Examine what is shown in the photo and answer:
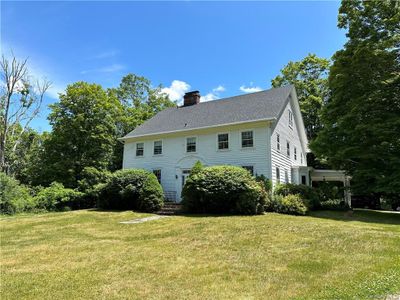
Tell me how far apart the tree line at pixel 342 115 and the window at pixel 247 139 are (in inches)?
171

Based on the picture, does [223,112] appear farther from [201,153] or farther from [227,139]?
[201,153]

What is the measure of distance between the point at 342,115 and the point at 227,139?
7.18 m

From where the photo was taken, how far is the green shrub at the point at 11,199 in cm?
1583

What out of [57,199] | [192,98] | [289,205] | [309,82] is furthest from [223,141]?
[309,82]

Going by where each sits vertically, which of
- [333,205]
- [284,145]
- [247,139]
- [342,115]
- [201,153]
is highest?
[342,115]

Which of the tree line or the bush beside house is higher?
the tree line

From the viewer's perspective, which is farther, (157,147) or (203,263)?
(157,147)

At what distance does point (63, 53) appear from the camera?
59.9 feet

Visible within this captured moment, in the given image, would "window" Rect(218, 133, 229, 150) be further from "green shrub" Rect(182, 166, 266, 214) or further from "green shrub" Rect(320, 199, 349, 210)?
"green shrub" Rect(320, 199, 349, 210)

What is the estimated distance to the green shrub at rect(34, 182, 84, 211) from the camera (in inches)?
703

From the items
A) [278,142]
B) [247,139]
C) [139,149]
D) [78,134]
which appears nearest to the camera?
[247,139]

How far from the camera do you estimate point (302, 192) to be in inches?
617

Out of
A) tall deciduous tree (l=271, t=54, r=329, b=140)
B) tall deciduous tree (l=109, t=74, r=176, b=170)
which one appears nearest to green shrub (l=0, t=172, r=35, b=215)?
tall deciduous tree (l=109, t=74, r=176, b=170)

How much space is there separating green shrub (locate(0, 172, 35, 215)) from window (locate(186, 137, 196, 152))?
33.9 feet
